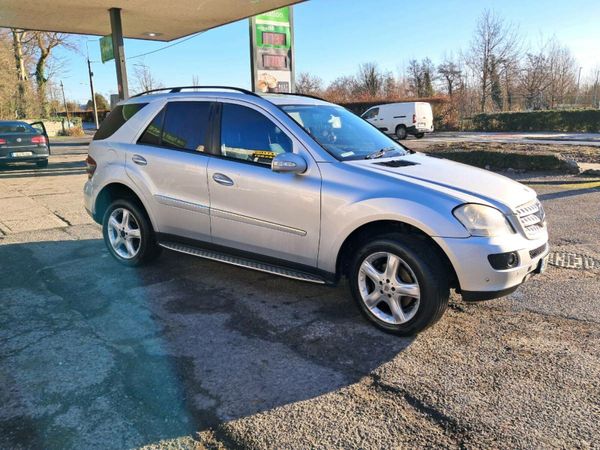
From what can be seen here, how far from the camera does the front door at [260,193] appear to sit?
392 cm

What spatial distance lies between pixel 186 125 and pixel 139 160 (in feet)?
2.16

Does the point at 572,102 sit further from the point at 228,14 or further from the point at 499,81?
the point at 228,14

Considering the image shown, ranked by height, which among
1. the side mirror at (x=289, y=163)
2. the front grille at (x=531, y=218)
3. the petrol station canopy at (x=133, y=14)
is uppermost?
the petrol station canopy at (x=133, y=14)

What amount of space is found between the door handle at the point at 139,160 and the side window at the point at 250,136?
3.30ft

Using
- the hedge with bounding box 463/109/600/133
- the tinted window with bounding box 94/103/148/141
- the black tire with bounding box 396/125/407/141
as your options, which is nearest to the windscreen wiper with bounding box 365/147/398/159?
the tinted window with bounding box 94/103/148/141

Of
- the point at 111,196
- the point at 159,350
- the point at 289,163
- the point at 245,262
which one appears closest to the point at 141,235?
the point at 111,196

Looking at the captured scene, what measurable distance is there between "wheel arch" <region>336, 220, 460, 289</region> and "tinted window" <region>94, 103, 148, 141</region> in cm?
285

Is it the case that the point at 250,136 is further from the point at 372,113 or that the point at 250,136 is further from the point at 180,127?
the point at 372,113

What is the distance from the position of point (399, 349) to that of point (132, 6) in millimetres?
11702

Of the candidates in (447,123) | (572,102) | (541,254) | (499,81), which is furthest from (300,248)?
(572,102)

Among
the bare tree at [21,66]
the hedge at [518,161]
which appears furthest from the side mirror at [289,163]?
the bare tree at [21,66]

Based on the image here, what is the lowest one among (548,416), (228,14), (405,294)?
(548,416)

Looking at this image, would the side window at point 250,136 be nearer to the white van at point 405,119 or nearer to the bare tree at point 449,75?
the white van at point 405,119

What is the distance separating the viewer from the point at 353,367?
321 centimetres
